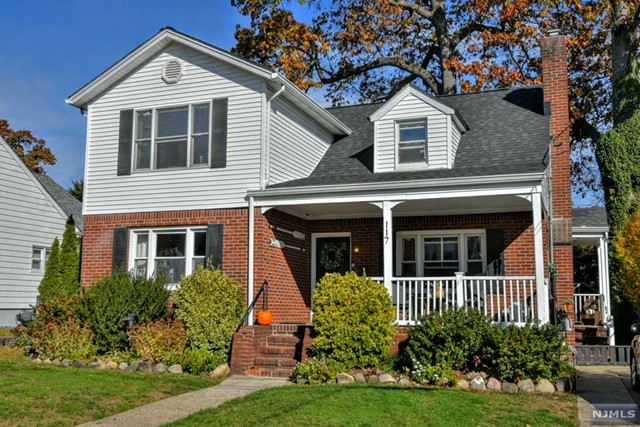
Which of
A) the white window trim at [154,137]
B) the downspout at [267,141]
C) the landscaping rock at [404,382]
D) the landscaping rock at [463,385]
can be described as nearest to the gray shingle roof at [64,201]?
the white window trim at [154,137]

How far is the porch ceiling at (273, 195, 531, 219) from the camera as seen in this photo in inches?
539

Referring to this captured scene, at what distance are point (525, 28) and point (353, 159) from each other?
11704mm

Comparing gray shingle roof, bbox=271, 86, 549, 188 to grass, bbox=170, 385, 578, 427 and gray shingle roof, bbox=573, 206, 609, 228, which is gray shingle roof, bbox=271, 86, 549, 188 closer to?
gray shingle roof, bbox=573, 206, 609, 228

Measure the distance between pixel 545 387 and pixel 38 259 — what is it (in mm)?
19987

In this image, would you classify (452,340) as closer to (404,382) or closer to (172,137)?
(404,382)

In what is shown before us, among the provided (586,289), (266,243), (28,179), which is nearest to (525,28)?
(586,289)

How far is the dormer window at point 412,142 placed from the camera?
15.0 m

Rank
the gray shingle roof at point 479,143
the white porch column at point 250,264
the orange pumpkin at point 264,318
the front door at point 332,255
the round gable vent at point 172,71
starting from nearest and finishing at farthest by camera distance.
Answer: the orange pumpkin at point 264,318 < the white porch column at point 250,264 < the gray shingle roof at point 479,143 < the round gable vent at point 172,71 < the front door at point 332,255

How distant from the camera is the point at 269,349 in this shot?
12.8 meters

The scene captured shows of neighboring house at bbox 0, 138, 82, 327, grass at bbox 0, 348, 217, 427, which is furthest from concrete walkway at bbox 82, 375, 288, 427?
neighboring house at bbox 0, 138, 82, 327

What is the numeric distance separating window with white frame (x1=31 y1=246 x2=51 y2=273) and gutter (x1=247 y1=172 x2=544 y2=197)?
44.9ft

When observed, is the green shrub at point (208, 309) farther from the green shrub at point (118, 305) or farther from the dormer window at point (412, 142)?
the dormer window at point (412, 142)

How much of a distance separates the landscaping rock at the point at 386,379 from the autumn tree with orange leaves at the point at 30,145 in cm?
3583

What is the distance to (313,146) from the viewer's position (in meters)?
16.6
